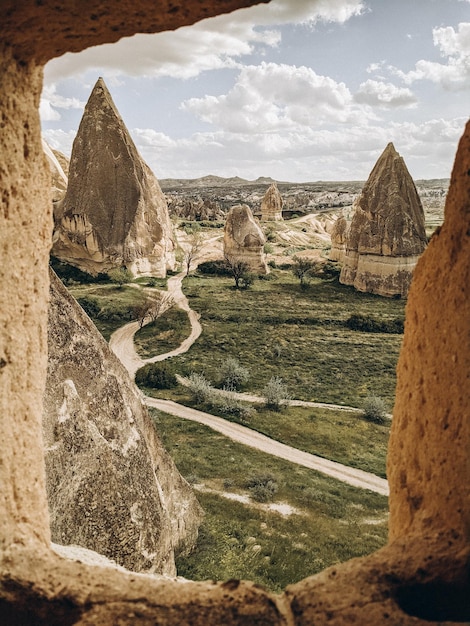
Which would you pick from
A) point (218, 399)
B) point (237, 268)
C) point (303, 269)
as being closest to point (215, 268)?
point (237, 268)

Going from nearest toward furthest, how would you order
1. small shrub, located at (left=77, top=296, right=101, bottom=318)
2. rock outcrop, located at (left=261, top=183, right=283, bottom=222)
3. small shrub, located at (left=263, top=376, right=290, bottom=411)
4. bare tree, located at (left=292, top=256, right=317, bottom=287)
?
1. small shrub, located at (left=263, top=376, right=290, bottom=411)
2. small shrub, located at (left=77, top=296, right=101, bottom=318)
3. bare tree, located at (left=292, top=256, right=317, bottom=287)
4. rock outcrop, located at (left=261, top=183, right=283, bottom=222)

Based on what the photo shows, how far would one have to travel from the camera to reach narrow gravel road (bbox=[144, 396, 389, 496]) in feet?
53.8

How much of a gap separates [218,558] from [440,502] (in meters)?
8.90

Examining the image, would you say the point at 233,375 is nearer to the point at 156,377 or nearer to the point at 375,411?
the point at 156,377

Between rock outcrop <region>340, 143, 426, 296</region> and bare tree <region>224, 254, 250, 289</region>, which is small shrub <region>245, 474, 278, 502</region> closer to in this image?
rock outcrop <region>340, 143, 426, 296</region>

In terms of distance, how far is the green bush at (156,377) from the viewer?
24.2 m

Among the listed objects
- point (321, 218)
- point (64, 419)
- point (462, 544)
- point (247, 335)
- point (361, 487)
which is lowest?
point (361, 487)

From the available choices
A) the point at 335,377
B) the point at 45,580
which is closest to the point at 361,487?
the point at 335,377

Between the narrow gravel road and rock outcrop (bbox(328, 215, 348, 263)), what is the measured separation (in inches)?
1204

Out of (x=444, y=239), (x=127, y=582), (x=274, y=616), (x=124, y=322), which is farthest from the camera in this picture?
(x=124, y=322)

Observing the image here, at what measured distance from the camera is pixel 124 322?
33.2 m

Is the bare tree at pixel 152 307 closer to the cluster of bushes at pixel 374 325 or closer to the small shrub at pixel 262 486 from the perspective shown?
the cluster of bushes at pixel 374 325

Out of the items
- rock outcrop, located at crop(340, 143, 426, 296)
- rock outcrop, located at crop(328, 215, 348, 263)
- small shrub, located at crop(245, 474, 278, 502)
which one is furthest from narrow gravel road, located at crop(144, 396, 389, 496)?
rock outcrop, located at crop(328, 215, 348, 263)

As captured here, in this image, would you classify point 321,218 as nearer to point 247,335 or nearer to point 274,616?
point 247,335
